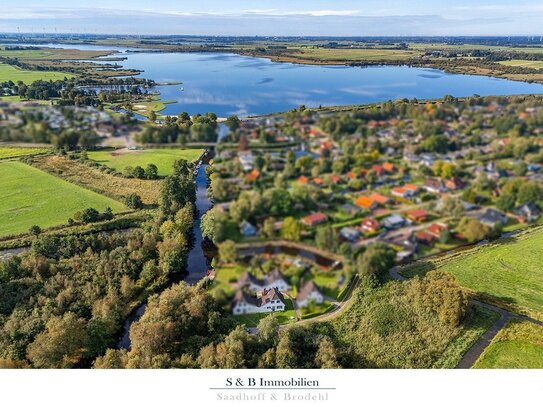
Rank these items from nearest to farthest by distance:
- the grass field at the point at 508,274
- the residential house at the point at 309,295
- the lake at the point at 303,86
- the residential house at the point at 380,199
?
the residential house at the point at 380,199 < the residential house at the point at 309,295 < the grass field at the point at 508,274 < the lake at the point at 303,86

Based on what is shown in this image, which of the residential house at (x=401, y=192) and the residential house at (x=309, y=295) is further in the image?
the residential house at (x=309, y=295)

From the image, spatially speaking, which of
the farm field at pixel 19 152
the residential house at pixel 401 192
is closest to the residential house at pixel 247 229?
the residential house at pixel 401 192

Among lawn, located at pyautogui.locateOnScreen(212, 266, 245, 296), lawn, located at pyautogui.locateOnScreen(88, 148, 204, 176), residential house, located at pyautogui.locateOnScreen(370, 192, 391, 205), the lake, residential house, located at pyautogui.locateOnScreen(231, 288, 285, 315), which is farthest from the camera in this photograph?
the lake

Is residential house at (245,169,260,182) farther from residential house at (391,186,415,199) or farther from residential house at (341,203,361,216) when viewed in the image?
residential house at (391,186,415,199)

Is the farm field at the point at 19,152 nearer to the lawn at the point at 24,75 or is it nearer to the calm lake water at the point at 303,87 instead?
the calm lake water at the point at 303,87

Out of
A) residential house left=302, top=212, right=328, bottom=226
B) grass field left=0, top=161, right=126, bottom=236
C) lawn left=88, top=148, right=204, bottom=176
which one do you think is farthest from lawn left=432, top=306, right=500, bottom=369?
lawn left=88, top=148, right=204, bottom=176

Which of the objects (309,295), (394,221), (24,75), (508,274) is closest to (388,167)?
(394,221)
